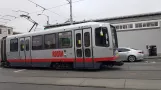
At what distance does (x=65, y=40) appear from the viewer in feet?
46.0

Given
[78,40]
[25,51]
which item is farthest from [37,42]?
[78,40]

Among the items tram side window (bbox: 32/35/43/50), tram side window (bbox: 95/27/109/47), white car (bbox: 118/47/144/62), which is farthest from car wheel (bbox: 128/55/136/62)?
tram side window (bbox: 32/35/43/50)

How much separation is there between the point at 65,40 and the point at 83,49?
5.23 ft

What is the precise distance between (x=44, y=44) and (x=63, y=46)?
1.78 meters

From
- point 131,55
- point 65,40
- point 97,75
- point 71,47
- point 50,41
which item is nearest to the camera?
point 97,75

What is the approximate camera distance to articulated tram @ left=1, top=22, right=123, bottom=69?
12703 millimetres

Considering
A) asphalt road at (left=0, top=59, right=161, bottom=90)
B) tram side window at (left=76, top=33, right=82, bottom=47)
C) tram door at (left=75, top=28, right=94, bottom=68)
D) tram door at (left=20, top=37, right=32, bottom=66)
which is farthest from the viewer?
tram door at (left=20, top=37, right=32, bottom=66)

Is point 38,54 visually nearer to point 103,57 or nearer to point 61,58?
point 61,58

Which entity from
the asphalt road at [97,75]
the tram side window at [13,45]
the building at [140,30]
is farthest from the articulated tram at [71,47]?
the building at [140,30]

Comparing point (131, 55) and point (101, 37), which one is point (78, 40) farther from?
point (131, 55)

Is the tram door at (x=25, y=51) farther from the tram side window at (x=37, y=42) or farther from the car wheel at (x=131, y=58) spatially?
the car wheel at (x=131, y=58)

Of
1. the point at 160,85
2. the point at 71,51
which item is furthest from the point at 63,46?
the point at 160,85

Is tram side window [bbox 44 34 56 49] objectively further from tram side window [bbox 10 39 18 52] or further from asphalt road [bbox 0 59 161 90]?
tram side window [bbox 10 39 18 52]

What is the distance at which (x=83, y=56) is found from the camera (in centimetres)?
1305
